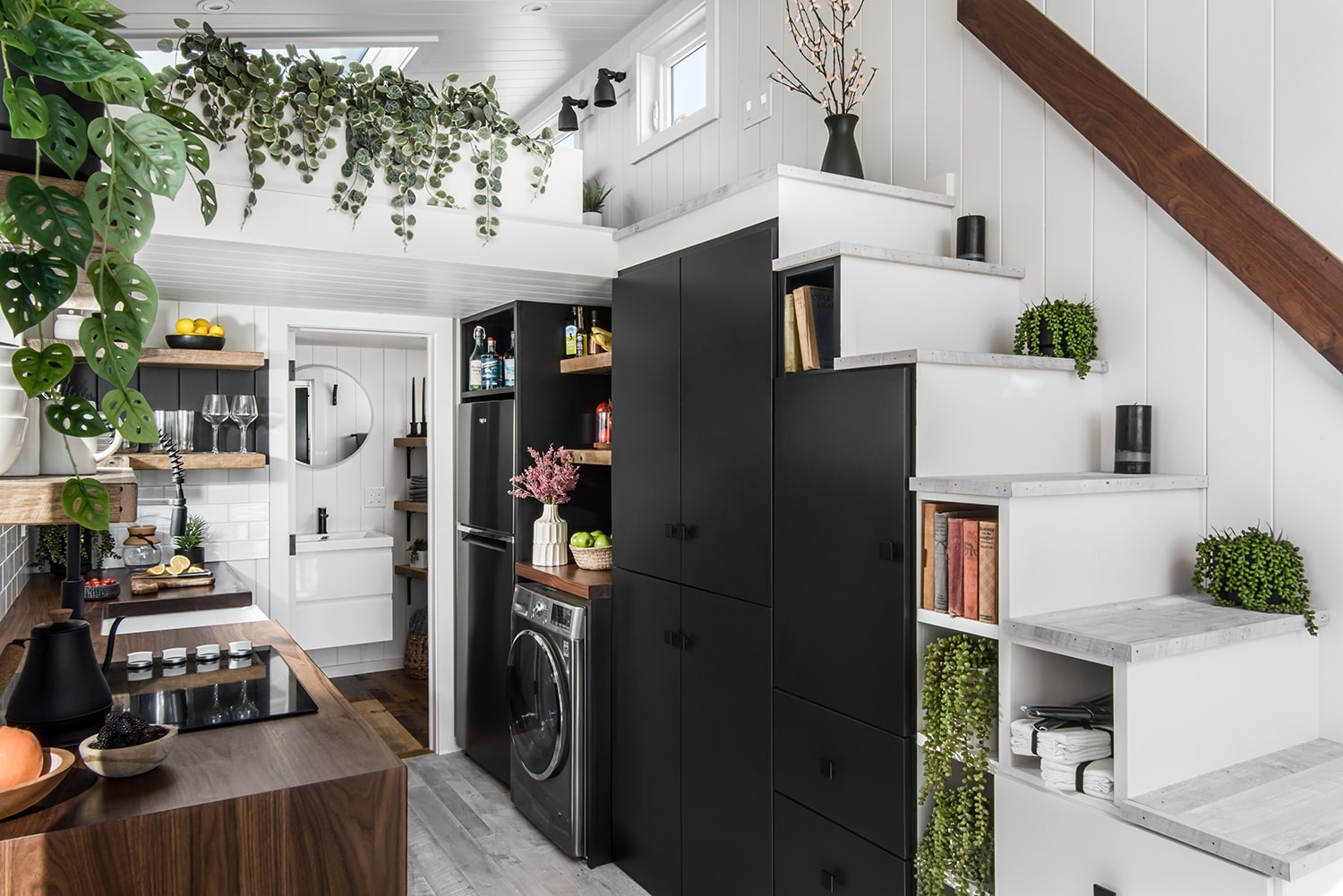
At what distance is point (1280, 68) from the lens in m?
1.90

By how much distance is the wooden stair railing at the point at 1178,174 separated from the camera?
1799mm

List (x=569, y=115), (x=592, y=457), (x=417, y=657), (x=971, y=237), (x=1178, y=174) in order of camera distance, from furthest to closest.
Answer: (x=417, y=657) < (x=569, y=115) < (x=592, y=457) < (x=971, y=237) < (x=1178, y=174)

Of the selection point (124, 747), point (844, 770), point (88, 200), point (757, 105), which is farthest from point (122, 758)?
point (757, 105)

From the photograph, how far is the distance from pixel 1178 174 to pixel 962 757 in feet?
4.44

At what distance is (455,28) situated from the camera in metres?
3.94

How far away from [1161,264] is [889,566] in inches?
37.3

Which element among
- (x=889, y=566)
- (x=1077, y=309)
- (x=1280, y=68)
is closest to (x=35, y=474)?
(x=889, y=566)

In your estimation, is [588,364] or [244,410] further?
[244,410]

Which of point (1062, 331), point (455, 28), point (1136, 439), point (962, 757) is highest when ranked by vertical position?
point (455, 28)

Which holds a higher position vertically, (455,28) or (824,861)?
(455,28)

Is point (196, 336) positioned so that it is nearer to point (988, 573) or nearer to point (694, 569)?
point (694, 569)

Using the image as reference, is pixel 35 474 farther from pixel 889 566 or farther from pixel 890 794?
pixel 890 794

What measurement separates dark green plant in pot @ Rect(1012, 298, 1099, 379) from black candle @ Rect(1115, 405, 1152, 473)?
0.52 ft

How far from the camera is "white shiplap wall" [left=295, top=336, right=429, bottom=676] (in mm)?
5824
